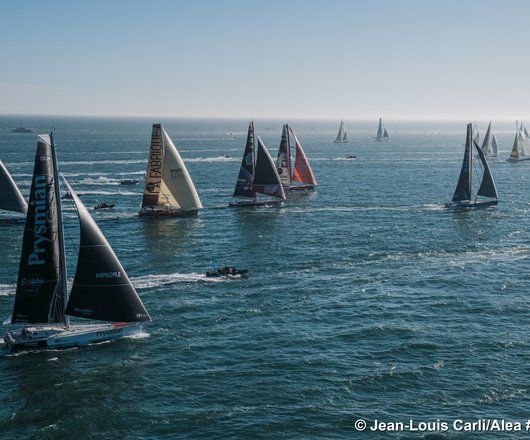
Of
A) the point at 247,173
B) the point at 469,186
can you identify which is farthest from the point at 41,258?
the point at 469,186

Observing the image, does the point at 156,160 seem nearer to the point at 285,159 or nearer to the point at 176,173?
the point at 176,173

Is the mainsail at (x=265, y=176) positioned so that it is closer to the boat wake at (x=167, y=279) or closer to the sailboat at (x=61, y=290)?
the boat wake at (x=167, y=279)

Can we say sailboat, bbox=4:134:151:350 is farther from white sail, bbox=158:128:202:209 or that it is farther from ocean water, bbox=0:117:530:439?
white sail, bbox=158:128:202:209

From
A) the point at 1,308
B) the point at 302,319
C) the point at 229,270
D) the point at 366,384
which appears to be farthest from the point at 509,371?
the point at 1,308

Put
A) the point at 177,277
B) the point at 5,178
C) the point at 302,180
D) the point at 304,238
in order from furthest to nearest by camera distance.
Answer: the point at 302,180
the point at 5,178
the point at 304,238
the point at 177,277

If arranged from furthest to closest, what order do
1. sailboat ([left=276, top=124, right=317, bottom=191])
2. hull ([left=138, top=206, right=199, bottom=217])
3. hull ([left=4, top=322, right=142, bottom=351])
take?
sailboat ([left=276, top=124, right=317, bottom=191]) → hull ([left=138, top=206, right=199, bottom=217]) → hull ([left=4, top=322, right=142, bottom=351])

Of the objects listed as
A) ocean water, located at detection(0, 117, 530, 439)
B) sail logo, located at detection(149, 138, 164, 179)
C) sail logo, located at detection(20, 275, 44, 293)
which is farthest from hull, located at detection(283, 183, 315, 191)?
sail logo, located at detection(20, 275, 44, 293)

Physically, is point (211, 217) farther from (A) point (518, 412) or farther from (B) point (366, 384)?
(A) point (518, 412)
